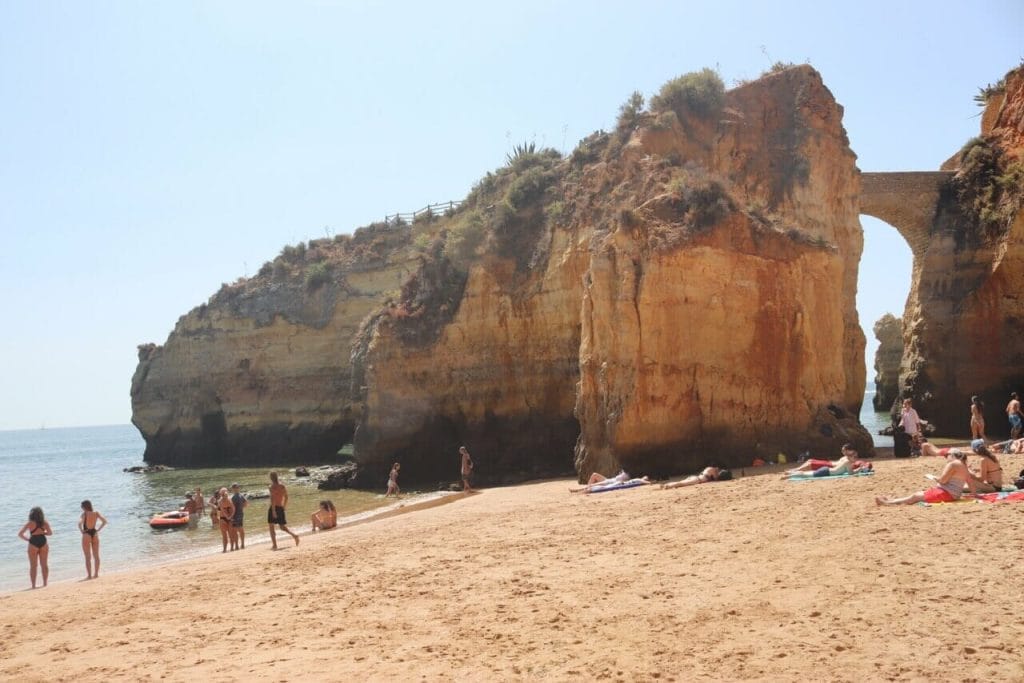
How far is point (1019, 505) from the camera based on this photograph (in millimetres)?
9273

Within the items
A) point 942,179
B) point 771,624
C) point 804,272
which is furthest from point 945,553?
point 942,179

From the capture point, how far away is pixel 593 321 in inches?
720

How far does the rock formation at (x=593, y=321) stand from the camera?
56.1ft

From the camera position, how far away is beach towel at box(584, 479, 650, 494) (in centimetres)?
1560

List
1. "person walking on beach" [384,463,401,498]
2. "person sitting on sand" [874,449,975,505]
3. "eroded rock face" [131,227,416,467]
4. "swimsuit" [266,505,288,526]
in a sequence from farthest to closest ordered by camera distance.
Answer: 1. "eroded rock face" [131,227,416,467]
2. "person walking on beach" [384,463,401,498]
3. "swimsuit" [266,505,288,526]
4. "person sitting on sand" [874,449,975,505]

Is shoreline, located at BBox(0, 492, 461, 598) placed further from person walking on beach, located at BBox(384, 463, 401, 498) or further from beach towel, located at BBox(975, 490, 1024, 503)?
beach towel, located at BBox(975, 490, 1024, 503)

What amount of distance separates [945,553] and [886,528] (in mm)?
1180

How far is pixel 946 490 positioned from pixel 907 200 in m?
25.4

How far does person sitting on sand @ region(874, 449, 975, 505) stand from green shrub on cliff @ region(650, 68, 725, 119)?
58.9 feet

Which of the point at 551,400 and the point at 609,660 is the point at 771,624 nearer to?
the point at 609,660

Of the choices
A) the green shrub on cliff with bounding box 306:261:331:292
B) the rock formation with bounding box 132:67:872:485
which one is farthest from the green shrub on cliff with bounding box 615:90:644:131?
the green shrub on cliff with bounding box 306:261:331:292

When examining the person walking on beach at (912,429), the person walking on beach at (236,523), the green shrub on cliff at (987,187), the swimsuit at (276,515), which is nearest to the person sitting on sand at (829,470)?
the person walking on beach at (912,429)

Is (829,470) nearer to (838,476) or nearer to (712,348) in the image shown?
(838,476)

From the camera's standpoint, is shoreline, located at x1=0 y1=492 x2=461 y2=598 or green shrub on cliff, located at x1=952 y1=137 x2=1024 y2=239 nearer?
shoreline, located at x1=0 y1=492 x2=461 y2=598
